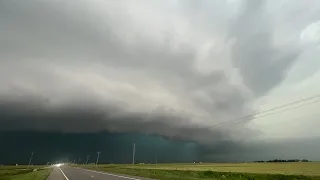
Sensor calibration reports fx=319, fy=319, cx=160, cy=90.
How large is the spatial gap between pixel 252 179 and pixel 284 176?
20.1 ft

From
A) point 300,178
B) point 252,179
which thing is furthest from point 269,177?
point 300,178

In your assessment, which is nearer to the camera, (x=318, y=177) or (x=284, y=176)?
(x=318, y=177)

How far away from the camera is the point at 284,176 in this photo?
199 feet

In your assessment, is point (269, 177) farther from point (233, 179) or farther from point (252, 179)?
point (233, 179)

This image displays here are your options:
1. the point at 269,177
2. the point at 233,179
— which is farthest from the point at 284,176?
the point at 233,179

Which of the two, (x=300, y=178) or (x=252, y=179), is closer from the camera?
(x=300, y=178)

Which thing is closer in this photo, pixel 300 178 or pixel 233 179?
pixel 300 178

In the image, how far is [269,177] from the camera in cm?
6394

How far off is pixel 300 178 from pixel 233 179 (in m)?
11.9

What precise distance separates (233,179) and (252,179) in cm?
481

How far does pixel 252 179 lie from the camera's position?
208 feet

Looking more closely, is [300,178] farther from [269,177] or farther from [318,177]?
[269,177]

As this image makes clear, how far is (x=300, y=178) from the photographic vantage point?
57.0 m

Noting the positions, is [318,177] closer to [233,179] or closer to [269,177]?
[269,177]
